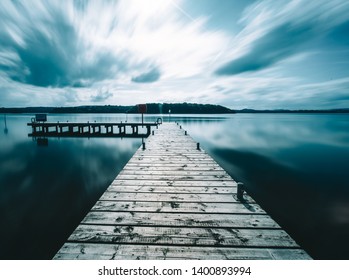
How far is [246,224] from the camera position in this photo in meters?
3.14

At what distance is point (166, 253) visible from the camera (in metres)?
2.48

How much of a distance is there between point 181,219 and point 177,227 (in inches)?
9.5

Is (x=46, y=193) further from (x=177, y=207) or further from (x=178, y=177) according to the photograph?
(x=177, y=207)

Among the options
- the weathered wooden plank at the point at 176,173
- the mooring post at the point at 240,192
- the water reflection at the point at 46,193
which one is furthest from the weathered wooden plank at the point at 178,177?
the water reflection at the point at 46,193

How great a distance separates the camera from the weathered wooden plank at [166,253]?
2.45 m

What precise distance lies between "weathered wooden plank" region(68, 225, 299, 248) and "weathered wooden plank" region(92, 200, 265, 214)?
1.81 feet

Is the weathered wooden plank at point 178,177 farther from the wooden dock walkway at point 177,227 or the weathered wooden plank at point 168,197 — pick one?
the weathered wooden plank at point 168,197

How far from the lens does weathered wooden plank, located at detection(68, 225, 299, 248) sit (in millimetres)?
2693

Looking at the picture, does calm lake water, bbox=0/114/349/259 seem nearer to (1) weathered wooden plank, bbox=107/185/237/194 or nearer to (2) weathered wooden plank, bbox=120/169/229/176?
(2) weathered wooden plank, bbox=120/169/229/176

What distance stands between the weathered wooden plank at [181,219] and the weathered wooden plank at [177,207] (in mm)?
136

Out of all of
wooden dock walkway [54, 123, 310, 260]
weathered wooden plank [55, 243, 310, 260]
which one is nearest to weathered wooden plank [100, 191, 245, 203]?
wooden dock walkway [54, 123, 310, 260]
